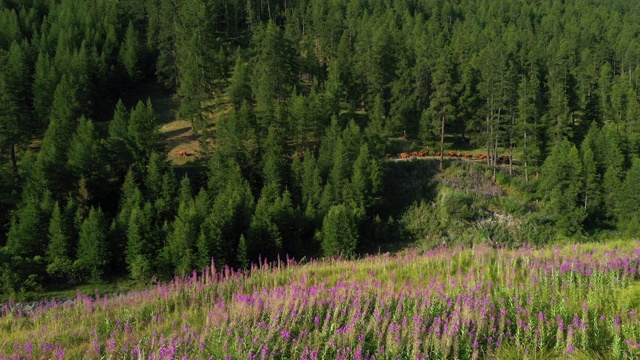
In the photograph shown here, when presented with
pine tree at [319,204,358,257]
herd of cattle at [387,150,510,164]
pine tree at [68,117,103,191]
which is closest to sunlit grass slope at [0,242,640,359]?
pine tree at [319,204,358,257]

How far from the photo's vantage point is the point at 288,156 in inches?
1984

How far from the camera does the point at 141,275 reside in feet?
111

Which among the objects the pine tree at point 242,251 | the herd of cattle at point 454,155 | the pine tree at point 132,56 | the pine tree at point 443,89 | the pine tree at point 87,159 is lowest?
the pine tree at point 242,251

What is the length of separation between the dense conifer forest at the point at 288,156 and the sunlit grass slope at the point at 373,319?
83.4 ft

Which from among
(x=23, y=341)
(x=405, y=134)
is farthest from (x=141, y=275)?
(x=405, y=134)

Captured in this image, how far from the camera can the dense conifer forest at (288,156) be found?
36.6 metres

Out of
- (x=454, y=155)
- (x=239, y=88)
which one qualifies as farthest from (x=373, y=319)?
(x=239, y=88)

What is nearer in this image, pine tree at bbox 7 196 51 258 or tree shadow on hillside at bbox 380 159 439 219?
pine tree at bbox 7 196 51 258

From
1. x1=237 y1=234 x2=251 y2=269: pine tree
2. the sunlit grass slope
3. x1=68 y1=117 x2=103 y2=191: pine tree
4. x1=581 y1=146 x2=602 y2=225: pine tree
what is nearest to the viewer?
the sunlit grass slope

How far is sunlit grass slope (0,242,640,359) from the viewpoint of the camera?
4.57 metres

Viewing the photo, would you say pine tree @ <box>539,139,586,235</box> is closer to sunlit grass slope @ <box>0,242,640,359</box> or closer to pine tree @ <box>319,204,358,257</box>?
pine tree @ <box>319,204,358,257</box>

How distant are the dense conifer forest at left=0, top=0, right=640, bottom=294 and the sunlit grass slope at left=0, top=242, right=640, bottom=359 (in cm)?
2542

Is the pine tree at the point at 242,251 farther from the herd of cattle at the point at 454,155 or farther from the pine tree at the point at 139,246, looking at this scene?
the herd of cattle at the point at 454,155

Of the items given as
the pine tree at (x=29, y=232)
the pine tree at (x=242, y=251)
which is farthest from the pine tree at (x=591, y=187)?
the pine tree at (x=29, y=232)
